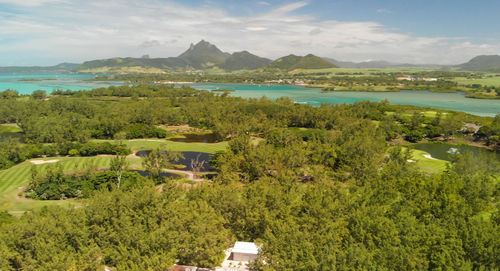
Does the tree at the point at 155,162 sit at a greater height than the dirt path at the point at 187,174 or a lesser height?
A: greater

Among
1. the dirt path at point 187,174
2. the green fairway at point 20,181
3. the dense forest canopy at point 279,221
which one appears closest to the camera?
the dense forest canopy at point 279,221

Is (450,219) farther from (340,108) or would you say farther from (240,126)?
(340,108)

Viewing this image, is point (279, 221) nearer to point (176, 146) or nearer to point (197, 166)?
point (197, 166)

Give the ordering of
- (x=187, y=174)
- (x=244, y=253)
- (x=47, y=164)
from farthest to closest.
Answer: (x=47, y=164), (x=187, y=174), (x=244, y=253)

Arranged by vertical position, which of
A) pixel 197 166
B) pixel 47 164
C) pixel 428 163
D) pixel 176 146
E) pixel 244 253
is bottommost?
pixel 197 166

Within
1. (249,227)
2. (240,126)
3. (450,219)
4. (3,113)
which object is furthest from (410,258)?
(3,113)

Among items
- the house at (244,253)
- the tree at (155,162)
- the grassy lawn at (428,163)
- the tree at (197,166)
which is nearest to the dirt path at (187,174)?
the tree at (197,166)

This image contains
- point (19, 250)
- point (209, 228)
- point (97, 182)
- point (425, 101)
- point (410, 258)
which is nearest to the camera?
point (410, 258)

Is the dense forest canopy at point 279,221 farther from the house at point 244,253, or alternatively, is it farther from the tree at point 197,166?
the tree at point 197,166

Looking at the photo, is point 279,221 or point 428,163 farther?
point 428,163

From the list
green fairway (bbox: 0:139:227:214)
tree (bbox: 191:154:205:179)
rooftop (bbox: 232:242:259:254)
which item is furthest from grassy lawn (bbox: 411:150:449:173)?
rooftop (bbox: 232:242:259:254)

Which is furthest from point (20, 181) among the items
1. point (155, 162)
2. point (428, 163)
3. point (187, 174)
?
point (428, 163)
